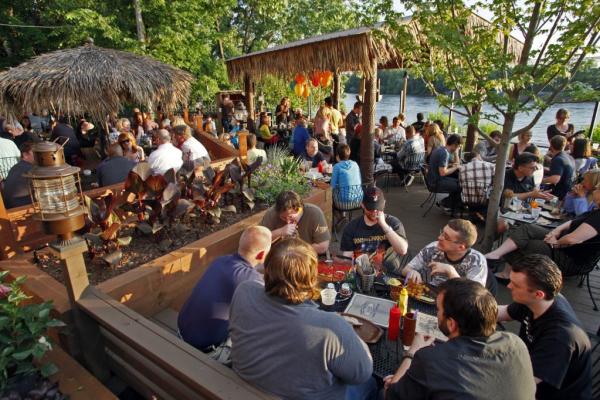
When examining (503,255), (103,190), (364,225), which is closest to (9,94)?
(103,190)

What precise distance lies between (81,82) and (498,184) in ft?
18.4

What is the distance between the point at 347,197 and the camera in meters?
5.00

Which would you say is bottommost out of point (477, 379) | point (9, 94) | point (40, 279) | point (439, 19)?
point (40, 279)

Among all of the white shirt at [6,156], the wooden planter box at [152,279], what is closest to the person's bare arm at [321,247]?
the wooden planter box at [152,279]

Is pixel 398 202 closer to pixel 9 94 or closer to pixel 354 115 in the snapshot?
pixel 354 115

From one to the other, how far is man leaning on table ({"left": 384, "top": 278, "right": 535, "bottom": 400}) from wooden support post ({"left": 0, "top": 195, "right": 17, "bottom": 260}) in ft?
10.9

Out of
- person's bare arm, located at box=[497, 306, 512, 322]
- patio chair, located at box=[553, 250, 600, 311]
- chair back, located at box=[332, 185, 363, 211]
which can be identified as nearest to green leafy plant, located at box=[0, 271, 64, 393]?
person's bare arm, located at box=[497, 306, 512, 322]

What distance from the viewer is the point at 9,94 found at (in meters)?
4.83

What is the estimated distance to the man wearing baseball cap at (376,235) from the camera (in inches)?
122

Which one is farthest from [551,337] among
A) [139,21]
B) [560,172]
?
[139,21]

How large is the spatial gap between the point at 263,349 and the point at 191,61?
13.0m

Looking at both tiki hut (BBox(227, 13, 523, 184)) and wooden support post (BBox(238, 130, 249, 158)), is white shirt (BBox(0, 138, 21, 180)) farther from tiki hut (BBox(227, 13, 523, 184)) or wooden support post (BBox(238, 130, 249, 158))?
tiki hut (BBox(227, 13, 523, 184))

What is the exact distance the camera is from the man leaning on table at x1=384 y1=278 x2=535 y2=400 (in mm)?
1407

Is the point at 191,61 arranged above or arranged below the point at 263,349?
above
